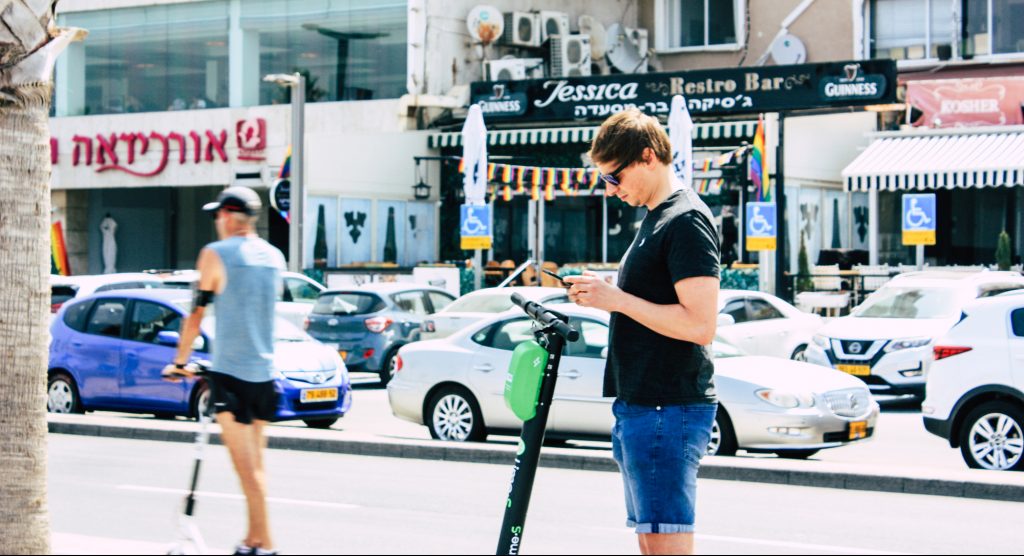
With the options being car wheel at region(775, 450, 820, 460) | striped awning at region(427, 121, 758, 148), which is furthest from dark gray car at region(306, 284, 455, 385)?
striped awning at region(427, 121, 758, 148)

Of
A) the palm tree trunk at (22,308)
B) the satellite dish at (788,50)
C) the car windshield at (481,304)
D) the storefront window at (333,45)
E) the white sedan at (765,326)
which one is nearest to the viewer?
the palm tree trunk at (22,308)

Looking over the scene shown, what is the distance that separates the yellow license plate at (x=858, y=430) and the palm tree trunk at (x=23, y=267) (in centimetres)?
818

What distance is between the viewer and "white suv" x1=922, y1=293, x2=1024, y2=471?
12172 millimetres

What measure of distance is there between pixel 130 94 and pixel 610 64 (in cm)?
1185

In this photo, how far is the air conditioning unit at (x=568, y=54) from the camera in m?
35.7

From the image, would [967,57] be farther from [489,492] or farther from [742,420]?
[489,492]

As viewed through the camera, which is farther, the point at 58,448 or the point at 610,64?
the point at 610,64

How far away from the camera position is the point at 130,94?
37.9 meters

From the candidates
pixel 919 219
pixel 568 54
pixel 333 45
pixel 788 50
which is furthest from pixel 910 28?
pixel 333 45

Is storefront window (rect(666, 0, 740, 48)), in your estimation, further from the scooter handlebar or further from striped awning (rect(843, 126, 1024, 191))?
the scooter handlebar

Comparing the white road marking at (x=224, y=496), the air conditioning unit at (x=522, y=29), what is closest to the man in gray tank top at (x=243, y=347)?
the white road marking at (x=224, y=496)

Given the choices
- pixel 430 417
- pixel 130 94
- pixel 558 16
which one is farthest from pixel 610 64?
pixel 430 417

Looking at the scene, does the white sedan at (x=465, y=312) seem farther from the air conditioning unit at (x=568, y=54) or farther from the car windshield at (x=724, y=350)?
the air conditioning unit at (x=568, y=54)

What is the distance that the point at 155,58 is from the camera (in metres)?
37.6
